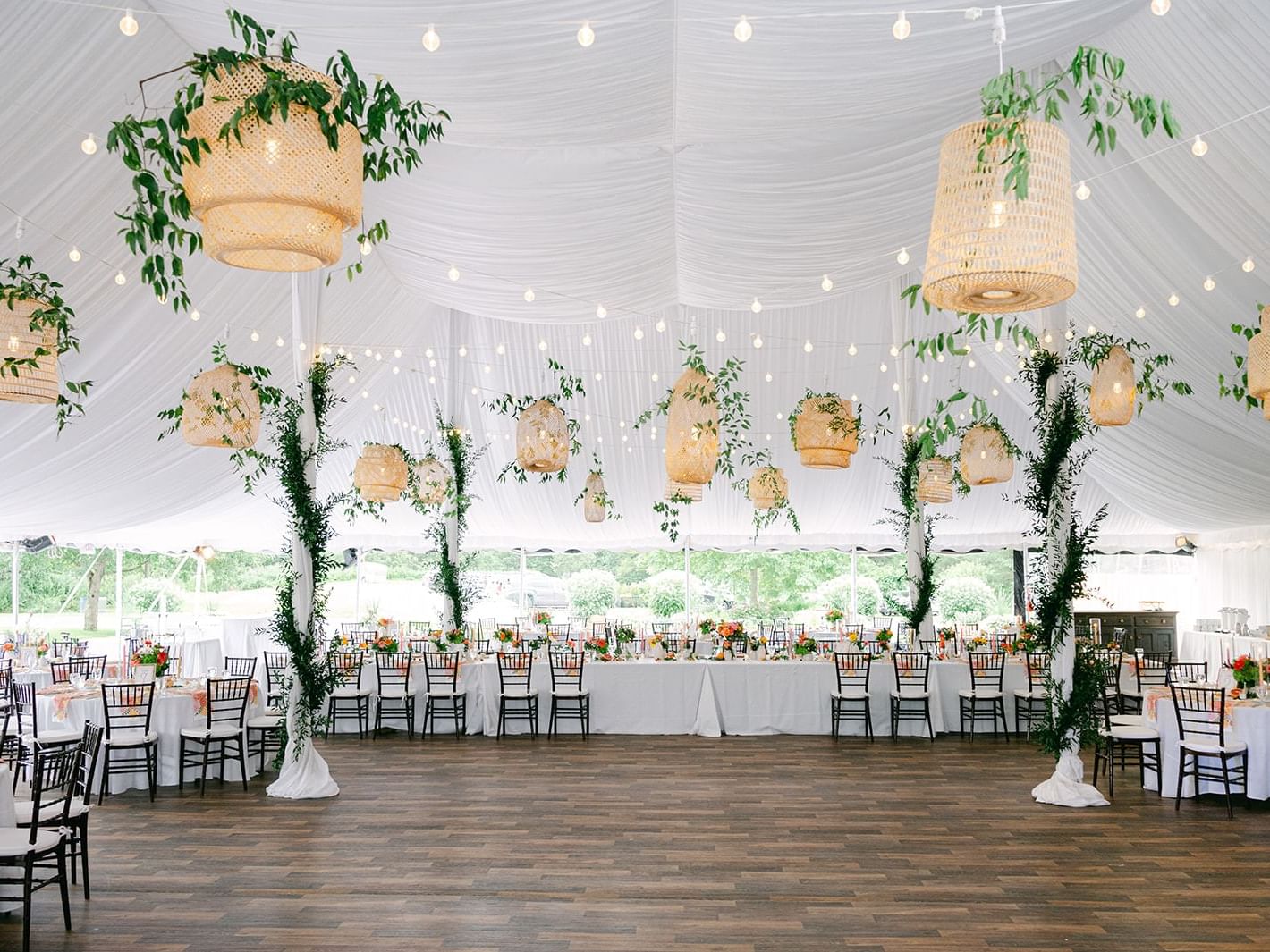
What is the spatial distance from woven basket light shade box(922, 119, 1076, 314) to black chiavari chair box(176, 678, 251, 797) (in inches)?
276

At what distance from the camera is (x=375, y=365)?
557 inches

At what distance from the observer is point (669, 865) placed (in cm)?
604

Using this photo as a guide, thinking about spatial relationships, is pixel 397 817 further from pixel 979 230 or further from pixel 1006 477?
pixel 1006 477

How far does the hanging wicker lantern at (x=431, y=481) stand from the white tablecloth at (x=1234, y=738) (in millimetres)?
8368

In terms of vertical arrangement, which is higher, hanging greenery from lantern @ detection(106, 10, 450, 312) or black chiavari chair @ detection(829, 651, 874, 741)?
hanging greenery from lantern @ detection(106, 10, 450, 312)

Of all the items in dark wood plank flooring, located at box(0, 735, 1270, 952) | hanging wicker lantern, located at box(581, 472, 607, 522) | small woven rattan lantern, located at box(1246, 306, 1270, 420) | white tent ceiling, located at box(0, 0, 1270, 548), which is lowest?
dark wood plank flooring, located at box(0, 735, 1270, 952)

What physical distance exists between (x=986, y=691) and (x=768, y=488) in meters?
3.67

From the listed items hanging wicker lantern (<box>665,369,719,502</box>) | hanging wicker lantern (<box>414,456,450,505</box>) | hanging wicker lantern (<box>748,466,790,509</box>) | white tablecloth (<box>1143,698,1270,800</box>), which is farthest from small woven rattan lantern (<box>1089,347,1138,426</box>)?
hanging wicker lantern (<box>414,456,450,505</box>)

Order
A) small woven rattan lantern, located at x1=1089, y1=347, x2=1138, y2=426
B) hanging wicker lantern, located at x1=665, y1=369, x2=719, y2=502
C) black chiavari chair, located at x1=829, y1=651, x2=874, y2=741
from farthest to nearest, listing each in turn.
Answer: black chiavari chair, located at x1=829, y1=651, x2=874, y2=741 < hanging wicker lantern, located at x1=665, y1=369, x2=719, y2=502 < small woven rattan lantern, located at x1=1089, y1=347, x2=1138, y2=426

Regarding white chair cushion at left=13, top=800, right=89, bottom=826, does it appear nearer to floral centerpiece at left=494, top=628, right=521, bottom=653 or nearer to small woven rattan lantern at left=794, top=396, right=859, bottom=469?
floral centerpiece at left=494, top=628, right=521, bottom=653

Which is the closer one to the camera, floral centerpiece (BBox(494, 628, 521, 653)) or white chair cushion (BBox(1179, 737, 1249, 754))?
white chair cushion (BBox(1179, 737, 1249, 754))

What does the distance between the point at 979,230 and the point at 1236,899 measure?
4133 millimetres

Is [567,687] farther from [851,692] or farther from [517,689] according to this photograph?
[851,692]

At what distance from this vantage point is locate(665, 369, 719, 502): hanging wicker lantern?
26.5ft
